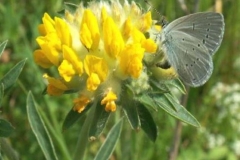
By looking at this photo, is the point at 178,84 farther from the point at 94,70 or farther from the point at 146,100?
the point at 94,70

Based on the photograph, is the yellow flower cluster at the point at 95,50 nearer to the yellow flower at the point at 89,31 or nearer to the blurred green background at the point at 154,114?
the yellow flower at the point at 89,31

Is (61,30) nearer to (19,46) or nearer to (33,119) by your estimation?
(33,119)

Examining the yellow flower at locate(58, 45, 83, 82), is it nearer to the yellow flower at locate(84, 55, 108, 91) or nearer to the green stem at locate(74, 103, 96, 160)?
the yellow flower at locate(84, 55, 108, 91)

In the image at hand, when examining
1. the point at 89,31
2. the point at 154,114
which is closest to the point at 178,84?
the point at 89,31

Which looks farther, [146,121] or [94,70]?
[146,121]

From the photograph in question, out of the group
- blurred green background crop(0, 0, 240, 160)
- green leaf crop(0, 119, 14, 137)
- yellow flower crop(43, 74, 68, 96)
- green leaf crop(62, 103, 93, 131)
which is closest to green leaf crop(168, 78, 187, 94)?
green leaf crop(62, 103, 93, 131)

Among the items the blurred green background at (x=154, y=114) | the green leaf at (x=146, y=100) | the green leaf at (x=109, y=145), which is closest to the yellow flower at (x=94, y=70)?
the green leaf at (x=146, y=100)
